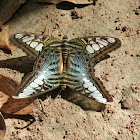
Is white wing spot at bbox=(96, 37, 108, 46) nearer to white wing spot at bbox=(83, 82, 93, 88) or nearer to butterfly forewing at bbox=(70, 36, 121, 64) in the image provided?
butterfly forewing at bbox=(70, 36, 121, 64)

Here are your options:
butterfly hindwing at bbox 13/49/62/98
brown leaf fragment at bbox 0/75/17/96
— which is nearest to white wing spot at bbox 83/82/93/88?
butterfly hindwing at bbox 13/49/62/98

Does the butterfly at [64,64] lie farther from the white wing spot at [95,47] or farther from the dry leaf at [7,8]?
the dry leaf at [7,8]

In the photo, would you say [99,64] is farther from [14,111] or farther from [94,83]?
[14,111]

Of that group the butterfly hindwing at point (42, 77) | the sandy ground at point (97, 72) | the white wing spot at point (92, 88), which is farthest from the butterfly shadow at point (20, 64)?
the white wing spot at point (92, 88)

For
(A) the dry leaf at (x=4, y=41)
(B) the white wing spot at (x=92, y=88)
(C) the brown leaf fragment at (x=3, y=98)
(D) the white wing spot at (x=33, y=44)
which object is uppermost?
(D) the white wing spot at (x=33, y=44)

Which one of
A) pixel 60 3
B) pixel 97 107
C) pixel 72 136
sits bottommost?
pixel 72 136

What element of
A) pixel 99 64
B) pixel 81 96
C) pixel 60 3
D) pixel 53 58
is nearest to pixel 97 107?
pixel 81 96

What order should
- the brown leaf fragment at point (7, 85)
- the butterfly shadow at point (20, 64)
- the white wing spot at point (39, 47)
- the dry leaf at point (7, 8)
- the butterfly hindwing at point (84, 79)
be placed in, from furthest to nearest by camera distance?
the dry leaf at point (7, 8)
the butterfly shadow at point (20, 64)
the white wing spot at point (39, 47)
the brown leaf fragment at point (7, 85)
the butterfly hindwing at point (84, 79)
